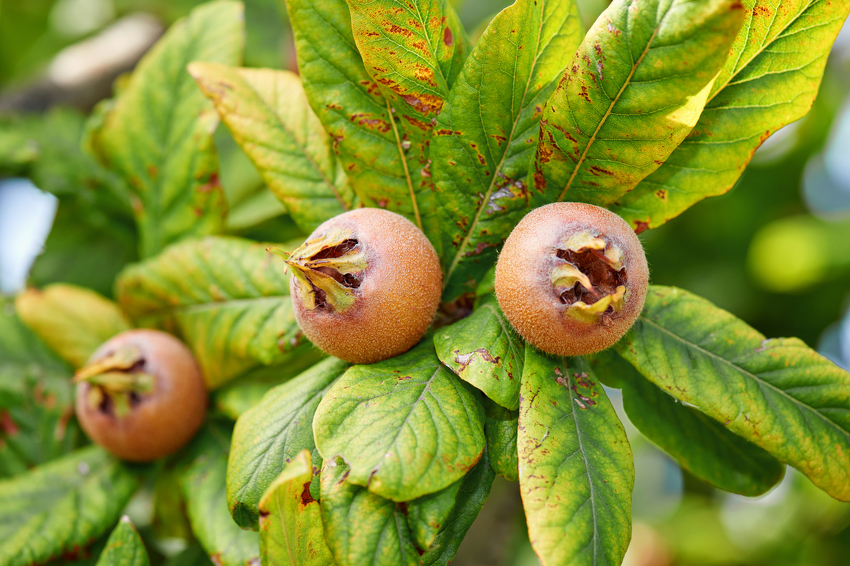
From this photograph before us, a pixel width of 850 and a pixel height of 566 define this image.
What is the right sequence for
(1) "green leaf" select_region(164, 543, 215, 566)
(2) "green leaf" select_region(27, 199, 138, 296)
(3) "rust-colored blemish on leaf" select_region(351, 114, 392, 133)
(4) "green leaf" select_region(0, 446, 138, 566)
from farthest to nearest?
(2) "green leaf" select_region(27, 199, 138, 296)
(1) "green leaf" select_region(164, 543, 215, 566)
(4) "green leaf" select_region(0, 446, 138, 566)
(3) "rust-colored blemish on leaf" select_region(351, 114, 392, 133)

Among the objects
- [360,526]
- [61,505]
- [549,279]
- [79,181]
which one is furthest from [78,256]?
[549,279]

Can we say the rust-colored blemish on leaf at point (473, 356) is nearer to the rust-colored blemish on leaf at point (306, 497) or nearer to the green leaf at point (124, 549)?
the rust-colored blemish on leaf at point (306, 497)

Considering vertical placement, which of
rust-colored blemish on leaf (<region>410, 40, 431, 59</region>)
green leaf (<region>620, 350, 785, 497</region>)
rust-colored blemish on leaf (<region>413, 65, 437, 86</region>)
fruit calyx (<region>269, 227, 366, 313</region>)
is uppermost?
rust-colored blemish on leaf (<region>410, 40, 431, 59</region>)

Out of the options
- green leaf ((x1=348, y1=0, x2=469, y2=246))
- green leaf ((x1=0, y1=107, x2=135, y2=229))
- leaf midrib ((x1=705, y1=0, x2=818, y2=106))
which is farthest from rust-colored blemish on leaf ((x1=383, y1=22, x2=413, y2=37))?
green leaf ((x1=0, y1=107, x2=135, y2=229))

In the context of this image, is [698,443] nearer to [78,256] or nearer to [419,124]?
[419,124]

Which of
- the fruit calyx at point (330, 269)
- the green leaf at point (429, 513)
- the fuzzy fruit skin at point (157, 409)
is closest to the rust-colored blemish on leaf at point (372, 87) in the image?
the fruit calyx at point (330, 269)

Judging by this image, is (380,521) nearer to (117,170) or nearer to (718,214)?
(117,170)

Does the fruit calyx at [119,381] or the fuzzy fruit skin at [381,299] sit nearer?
the fuzzy fruit skin at [381,299]

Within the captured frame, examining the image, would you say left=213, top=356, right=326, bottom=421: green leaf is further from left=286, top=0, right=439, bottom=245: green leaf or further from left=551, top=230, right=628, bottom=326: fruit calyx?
left=551, top=230, right=628, bottom=326: fruit calyx
